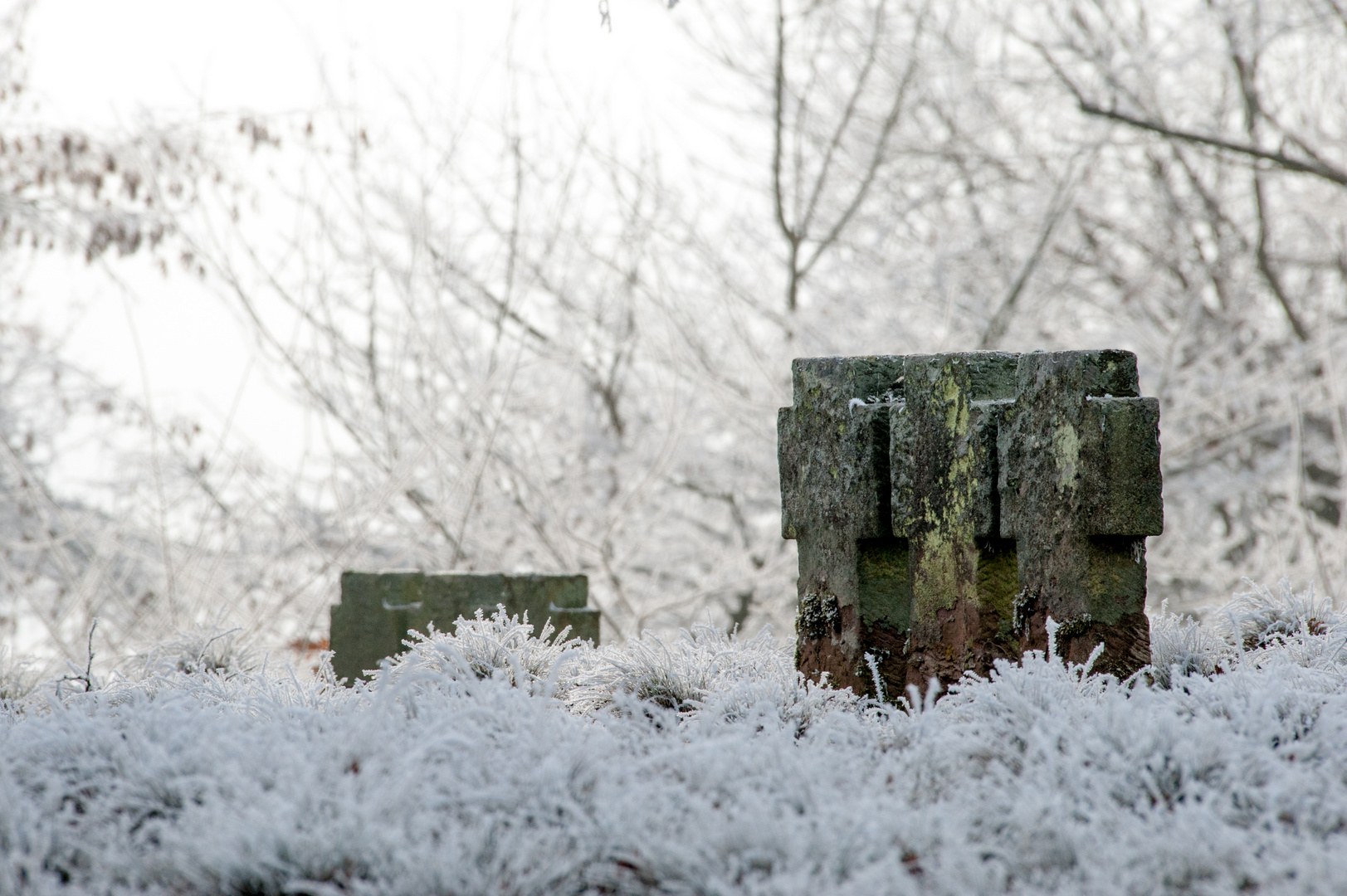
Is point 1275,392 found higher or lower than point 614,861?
higher

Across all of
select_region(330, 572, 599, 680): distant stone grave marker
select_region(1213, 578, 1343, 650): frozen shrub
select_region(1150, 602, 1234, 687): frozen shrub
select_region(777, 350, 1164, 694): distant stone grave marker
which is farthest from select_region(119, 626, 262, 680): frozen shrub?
select_region(1213, 578, 1343, 650): frozen shrub

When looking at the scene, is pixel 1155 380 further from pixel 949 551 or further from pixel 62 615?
pixel 62 615

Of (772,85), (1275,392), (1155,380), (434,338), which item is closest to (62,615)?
(434,338)

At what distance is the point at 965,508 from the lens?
10.7 ft

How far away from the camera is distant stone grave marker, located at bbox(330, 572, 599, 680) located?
15.2 ft

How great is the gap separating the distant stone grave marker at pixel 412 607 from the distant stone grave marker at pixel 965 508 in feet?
4.90

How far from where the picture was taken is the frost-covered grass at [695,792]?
6.31ft

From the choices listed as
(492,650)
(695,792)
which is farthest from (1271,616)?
(492,650)

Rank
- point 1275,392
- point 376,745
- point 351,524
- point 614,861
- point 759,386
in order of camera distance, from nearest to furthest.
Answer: point 614,861, point 376,745, point 351,524, point 759,386, point 1275,392

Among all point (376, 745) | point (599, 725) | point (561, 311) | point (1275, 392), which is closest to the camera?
point (376, 745)

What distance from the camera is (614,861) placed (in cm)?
203

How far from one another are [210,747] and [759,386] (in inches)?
227

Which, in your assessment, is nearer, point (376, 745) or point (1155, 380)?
point (376, 745)

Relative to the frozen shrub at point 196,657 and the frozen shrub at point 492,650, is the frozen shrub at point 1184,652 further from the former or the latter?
the frozen shrub at point 196,657
